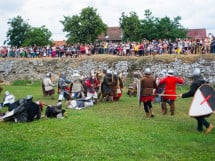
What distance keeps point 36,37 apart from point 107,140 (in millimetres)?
53891

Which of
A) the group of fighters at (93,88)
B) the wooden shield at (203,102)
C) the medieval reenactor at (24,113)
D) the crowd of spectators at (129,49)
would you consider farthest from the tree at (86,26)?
the wooden shield at (203,102)

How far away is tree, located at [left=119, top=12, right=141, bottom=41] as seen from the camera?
49.7 m

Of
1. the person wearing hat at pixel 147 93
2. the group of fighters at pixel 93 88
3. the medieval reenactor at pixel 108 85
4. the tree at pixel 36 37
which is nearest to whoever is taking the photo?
the person wearing hat at pixel 147 93

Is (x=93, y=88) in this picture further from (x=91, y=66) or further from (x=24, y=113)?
(x=91, y=66)

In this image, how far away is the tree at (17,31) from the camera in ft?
206

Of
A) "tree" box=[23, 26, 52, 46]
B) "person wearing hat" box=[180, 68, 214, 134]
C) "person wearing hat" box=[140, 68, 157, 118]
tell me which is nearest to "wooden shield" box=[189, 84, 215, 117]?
"person wearing hat" box=[180, 68, 214, 134]

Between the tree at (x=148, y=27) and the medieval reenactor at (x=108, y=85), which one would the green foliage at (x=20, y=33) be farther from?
the medieval reenactor at (x=108, y=85)

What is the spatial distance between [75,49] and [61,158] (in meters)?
26.4

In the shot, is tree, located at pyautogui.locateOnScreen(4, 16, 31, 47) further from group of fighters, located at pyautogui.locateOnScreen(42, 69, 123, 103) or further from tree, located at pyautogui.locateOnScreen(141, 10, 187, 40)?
group of fighters, located at pyautogui.locateOnScreen(42, 69, 123, 103)

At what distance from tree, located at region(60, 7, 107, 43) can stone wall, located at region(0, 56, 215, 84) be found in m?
13.7

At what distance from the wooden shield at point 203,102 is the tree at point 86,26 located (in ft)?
120

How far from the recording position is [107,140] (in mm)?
9492

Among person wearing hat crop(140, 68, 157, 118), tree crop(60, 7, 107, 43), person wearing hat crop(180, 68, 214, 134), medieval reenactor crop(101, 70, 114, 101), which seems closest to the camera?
person wearing hat crop(180, 68, 214, 134)

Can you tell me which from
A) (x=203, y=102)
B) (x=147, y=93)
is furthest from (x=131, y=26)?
(x=203, y=102)
